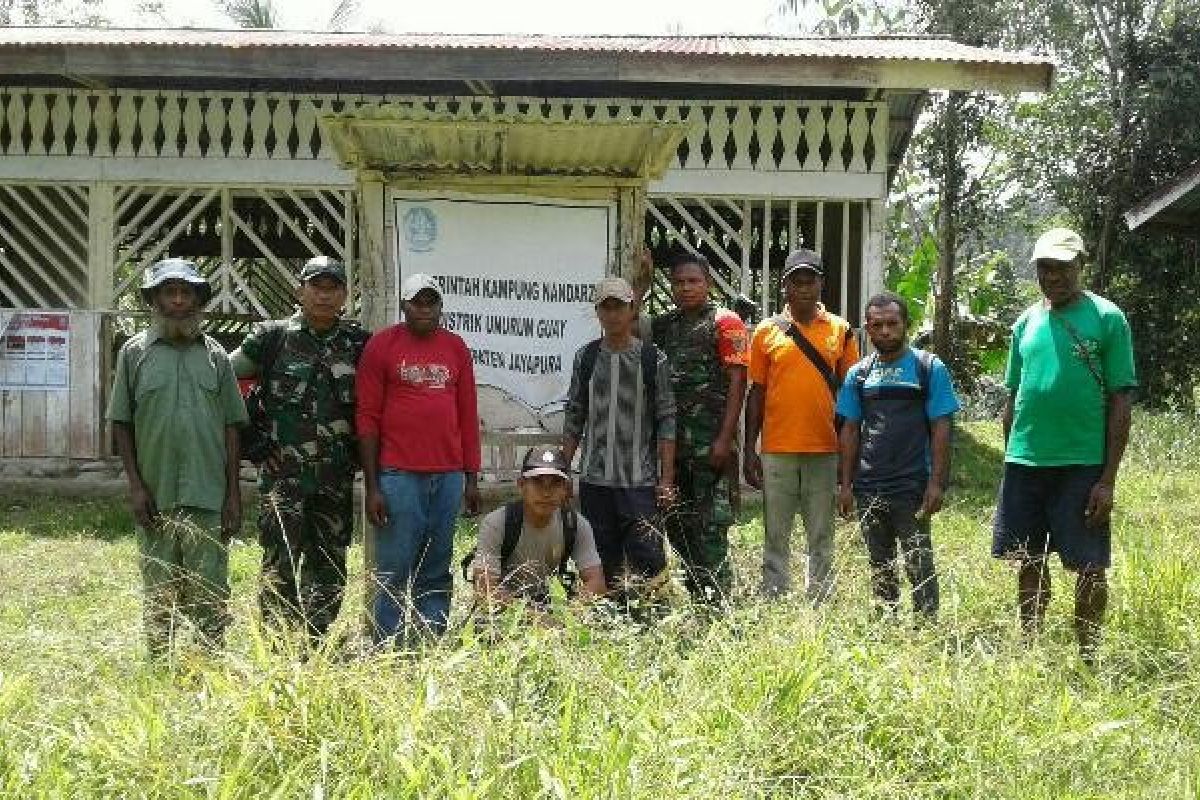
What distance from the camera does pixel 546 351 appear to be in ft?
17.8

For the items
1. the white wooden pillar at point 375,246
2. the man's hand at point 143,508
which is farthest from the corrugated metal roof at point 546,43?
the man's hand at point 143,508

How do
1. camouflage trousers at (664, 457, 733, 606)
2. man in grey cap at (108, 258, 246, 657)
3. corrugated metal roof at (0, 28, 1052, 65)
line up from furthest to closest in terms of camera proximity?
corrugated metal roof at (0, 28, 1052, 65), camouflage trousers at (664, 457, 733, 606), man in grey cap at (108, 258, 246, 657)

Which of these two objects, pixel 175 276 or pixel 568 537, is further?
pixel 568 537

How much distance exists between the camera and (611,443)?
4984 mm

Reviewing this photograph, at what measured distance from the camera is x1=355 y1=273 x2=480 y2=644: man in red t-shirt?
15.6 feet

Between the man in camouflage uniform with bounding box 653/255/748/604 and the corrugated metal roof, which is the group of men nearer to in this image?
the man in camouflage uniform with bounding box 653/255/748/604

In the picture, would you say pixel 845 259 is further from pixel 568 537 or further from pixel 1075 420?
pixel 568 537

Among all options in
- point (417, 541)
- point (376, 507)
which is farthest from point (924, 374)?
point (376, 507)

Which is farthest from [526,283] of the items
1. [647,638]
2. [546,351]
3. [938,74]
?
[938,74]

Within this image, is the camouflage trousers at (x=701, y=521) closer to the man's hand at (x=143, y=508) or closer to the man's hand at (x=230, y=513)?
the man's hand at (x=230, y=513)

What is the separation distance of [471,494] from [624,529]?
61cm

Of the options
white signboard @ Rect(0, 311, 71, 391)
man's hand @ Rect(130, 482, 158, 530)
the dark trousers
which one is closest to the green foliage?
white signboard @ Rect(0, 311, 71, 391)

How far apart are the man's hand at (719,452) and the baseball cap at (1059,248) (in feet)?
4.40

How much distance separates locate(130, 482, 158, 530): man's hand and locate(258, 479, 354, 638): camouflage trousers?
0.39 m
